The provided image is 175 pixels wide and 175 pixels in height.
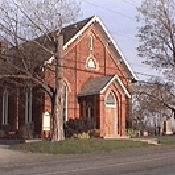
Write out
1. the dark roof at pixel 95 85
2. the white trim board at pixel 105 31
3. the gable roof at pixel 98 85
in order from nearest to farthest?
1. the gable roof at pixel 98 85
2. the dark roof at pixel 95 85
3. the white trim board at pixel 105 31

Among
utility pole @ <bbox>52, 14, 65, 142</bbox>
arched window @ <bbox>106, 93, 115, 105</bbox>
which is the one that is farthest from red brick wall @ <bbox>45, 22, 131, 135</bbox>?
utility pole @ <bbox>52, 14, 65, 142</bbox>

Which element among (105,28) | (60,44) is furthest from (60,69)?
(105,28)

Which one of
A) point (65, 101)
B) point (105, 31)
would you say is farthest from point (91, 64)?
point (65, 101)

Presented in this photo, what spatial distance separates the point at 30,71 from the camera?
2847 cm

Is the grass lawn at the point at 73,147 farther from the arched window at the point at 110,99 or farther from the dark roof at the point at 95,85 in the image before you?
the arched window at the point at 110,99

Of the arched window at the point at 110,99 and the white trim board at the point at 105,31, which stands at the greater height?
the white trim board at the point at 105,31

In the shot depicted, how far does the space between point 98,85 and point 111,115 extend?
311 cm

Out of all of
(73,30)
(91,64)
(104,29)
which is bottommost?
(91,64)

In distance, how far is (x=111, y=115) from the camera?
36281mm

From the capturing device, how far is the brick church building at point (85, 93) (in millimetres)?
Answer: 34594

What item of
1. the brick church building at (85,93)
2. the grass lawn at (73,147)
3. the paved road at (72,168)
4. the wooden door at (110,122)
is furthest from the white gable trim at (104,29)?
the paved road at (72,168)

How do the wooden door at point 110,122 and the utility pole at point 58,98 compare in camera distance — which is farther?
the wooden door at point 110,122

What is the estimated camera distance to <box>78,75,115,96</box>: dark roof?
34.7 meters

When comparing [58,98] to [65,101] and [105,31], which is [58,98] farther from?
[105,31]
